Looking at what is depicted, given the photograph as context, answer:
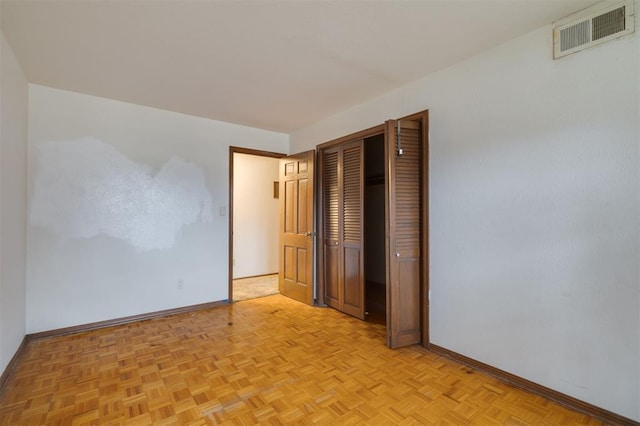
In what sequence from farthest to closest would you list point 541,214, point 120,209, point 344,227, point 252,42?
point 344,227 < point 120,209 < point 252,42 < point 541,214

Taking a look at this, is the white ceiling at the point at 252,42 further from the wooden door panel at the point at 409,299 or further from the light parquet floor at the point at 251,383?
the light parquet floor at the point at 251,383

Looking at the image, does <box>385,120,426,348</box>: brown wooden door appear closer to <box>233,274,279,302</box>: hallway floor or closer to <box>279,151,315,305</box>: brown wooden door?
<box>279,151,315,305</box>: brown wooden door

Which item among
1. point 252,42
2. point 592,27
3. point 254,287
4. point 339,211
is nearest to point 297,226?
point 339,211

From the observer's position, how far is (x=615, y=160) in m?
1.73

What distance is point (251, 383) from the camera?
2.11m

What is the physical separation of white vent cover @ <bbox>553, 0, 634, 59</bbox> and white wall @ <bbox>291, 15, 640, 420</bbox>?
0.17ft

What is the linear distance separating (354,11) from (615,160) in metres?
1.78

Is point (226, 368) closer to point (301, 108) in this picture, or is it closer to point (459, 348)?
point (459, 348)

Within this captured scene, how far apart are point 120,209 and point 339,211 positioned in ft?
8.21

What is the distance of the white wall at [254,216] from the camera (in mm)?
5574

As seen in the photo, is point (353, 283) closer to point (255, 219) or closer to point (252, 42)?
point (252, 42)

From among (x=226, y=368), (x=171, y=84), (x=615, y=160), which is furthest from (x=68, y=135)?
(x=615, y=160)

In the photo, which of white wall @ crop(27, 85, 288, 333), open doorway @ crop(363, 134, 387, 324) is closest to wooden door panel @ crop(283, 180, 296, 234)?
white wall @ crop(27, 85, 288, 333)

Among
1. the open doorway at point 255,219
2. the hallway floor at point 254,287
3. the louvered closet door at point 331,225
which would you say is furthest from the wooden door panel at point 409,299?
the open doorway at point 255,219
